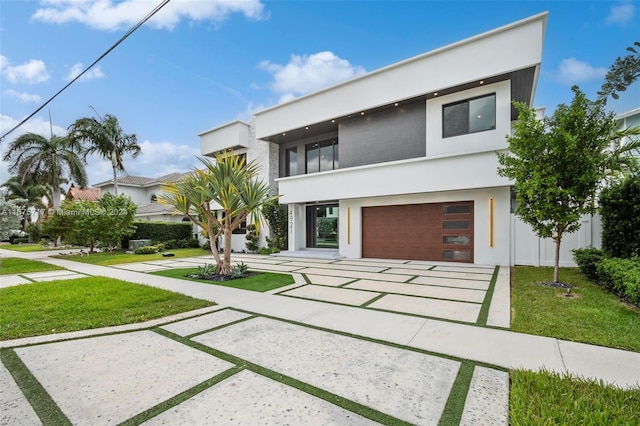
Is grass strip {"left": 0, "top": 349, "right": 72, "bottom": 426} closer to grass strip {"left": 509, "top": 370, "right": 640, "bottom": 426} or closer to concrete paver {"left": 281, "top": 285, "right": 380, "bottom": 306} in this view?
grass strip {"left": 509, "top": 370, "right": 640, "bottom": 426}

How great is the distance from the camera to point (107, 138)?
69.7 feet

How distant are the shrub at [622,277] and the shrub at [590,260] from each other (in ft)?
1.75

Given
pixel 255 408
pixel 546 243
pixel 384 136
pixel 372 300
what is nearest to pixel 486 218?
pixel 546 243

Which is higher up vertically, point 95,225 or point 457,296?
point 95,225

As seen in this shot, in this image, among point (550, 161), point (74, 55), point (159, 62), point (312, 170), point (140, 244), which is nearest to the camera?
point (550, 161)

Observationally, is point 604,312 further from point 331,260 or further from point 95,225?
point 95,225

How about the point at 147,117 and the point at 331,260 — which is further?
the point at 147,117

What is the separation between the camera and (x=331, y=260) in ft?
41.9

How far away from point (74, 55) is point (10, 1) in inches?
65.4

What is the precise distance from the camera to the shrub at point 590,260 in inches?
284

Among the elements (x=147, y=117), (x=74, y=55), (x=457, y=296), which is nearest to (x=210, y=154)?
(x=147, y=117)

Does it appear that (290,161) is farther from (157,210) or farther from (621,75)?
(621,75)

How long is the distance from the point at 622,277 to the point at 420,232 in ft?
22.3

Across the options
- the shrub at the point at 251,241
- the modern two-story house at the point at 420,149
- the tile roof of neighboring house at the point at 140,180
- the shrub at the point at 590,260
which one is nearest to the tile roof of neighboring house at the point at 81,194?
the tile roof of neighboring house at the point at 140,180
